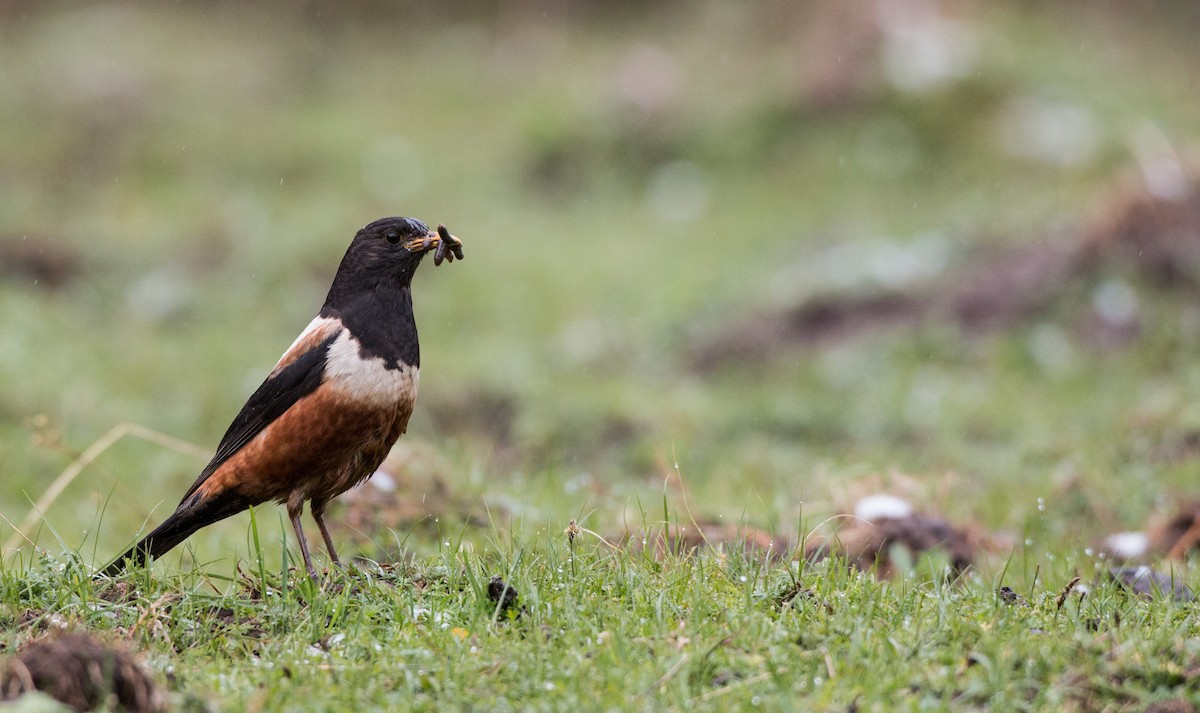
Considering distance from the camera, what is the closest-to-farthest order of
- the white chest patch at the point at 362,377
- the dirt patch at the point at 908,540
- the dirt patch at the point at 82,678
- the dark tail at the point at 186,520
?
the dirt patch at the point at 82,678
the white chest patch at the point at 362,377
the dark tail at the point at 186,520
the dirt patch at the point at 908,540

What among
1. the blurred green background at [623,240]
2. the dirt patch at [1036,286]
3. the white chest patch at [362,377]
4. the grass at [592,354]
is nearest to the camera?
the grass at [592,354]

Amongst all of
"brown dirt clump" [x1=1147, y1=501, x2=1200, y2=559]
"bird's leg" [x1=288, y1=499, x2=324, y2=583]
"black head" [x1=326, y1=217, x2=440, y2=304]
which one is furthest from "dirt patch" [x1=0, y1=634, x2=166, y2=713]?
"brown dirt clump" [x1=1147, y1=501, x2=1200, y2=559]

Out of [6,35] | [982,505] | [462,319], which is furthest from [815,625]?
[6,35]

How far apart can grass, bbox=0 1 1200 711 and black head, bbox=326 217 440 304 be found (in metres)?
0.91

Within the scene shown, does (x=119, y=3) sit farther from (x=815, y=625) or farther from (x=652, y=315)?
(x=815, y=625)

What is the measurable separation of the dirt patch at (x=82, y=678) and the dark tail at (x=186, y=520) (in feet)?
4.11

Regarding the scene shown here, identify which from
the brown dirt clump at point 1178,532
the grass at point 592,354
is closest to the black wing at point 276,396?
the grass at point 592,354

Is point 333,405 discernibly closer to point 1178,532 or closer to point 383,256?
point 383,256

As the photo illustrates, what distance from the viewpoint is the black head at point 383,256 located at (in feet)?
15.4

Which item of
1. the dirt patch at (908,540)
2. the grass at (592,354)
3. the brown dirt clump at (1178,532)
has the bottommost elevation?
the brown dirt clump at (1178,532)

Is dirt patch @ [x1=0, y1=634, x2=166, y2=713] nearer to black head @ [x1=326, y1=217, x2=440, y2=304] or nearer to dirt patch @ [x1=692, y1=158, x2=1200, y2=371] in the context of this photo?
black head @ [x1=326, y1=217, x2=440, y2=304]

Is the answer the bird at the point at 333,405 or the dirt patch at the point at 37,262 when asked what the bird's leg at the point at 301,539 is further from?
the dirt patch at the point at 37,262

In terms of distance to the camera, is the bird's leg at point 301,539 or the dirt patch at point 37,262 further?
the dirt patch at point 37,262

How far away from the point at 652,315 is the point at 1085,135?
5240 mm
